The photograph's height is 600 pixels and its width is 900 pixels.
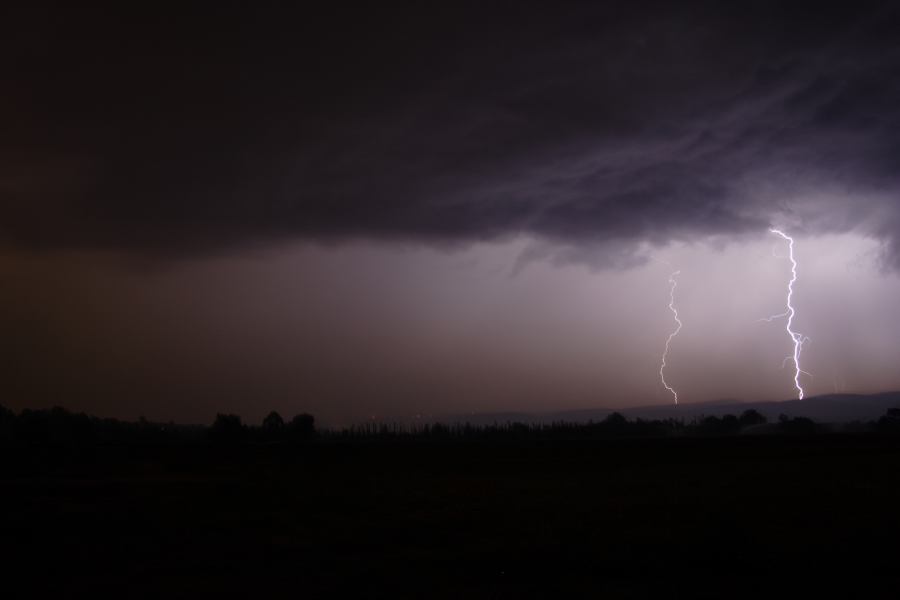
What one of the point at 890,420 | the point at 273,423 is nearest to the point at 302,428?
the point at 273,423

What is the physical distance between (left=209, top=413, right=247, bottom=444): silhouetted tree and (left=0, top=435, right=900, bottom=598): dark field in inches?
3157

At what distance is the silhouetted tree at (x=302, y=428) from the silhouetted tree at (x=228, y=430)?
11.0m

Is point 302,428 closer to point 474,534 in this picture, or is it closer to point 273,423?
point 273,423

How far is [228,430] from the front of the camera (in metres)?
114

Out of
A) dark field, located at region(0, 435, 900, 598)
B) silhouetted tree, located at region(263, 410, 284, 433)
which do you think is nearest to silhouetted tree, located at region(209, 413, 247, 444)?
silhouetted tree, located at region(263, 410, 284, 433)

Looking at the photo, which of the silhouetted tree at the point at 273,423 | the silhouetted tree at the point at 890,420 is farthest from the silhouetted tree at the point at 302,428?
the silhouetted tree at the point at 890,420

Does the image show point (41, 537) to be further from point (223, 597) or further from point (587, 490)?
point (587, 490)

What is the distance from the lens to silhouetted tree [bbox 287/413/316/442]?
12606cm

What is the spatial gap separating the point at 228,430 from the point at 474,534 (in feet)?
333

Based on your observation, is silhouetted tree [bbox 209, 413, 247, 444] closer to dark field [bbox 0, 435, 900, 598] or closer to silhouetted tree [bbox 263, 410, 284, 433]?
silhouetted tree [bbox 263, 410, 284, 433]

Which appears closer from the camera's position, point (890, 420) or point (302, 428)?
point (890, 420)

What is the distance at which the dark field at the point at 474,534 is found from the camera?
13719mm

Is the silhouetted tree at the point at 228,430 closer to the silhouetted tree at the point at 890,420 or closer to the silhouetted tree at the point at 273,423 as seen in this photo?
the silhouetted tree at the point at 273,423

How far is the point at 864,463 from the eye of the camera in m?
33.4
